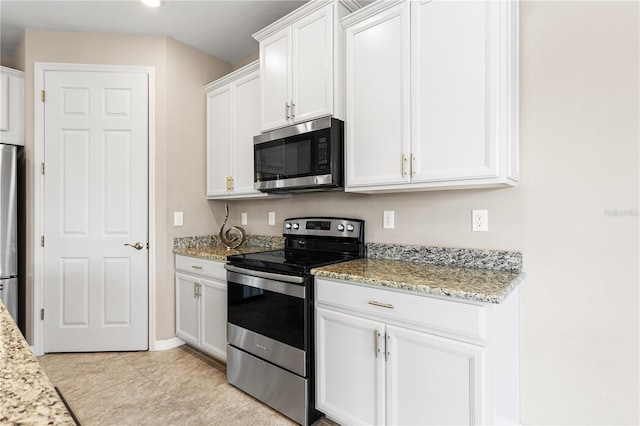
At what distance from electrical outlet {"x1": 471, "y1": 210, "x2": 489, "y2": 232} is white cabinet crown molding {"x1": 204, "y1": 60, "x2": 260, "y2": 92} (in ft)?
6.37

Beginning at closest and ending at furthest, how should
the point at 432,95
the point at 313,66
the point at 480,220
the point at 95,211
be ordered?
the point at 432,95 → the point at 480,220 → the point at 313,66 → the point at 95,211

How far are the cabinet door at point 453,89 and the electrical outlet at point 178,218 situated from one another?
85.4 inches

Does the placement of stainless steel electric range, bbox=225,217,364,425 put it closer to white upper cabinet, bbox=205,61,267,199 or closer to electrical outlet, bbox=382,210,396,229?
electrical outlet, bbox=382,210,396,229

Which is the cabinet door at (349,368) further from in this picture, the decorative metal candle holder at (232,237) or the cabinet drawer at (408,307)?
the decorative metal candle holder at (232,237)

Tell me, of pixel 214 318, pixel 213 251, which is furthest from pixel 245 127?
pixel 214 318

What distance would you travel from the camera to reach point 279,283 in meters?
2.01

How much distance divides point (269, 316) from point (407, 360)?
87 centimetres

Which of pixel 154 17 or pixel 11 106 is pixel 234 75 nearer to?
pixel 154 17

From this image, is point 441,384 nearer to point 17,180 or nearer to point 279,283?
point 279,283

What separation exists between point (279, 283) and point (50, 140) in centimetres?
239

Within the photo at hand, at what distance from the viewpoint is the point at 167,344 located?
9.73 ft

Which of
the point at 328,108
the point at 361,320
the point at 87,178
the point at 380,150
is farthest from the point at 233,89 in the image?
the point at 361,320

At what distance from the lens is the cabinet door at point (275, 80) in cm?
238

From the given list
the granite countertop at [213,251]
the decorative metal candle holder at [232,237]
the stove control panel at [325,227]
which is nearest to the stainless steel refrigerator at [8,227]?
the granite countertop at [213,251]
